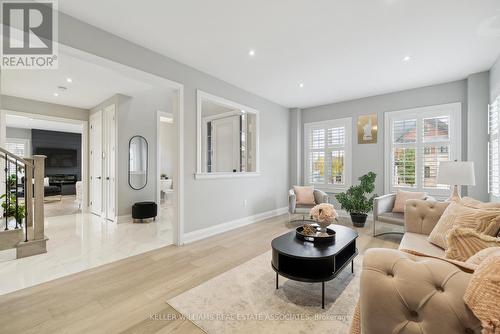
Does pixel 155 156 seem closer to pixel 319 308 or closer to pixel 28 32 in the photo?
pixel 28 32

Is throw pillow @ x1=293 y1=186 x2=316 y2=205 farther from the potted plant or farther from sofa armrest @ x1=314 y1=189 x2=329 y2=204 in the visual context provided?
the potted plant

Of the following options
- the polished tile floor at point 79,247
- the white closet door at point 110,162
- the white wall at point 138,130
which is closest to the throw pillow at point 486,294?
the polished tile floor at point 79,247

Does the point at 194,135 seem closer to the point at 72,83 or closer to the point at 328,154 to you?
the point at 72,83

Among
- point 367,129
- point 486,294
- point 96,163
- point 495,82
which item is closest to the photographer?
point 486,294

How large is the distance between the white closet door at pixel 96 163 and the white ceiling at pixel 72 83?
55 cm

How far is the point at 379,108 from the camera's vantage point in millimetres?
4922

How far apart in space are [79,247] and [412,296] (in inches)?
160

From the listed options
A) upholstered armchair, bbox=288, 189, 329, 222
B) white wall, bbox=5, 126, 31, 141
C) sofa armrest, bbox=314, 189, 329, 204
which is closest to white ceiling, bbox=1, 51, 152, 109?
upholstered armchair, bbox=288, 189, 329, 222

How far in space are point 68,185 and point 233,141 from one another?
26.4 ft

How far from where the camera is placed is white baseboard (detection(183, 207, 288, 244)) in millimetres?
3650

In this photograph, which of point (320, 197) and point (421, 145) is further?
point (320, 197)

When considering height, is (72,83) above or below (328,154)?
above

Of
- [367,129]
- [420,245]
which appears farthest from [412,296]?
[367,129]

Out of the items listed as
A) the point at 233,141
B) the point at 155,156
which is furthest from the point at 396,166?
the point at 155,156
